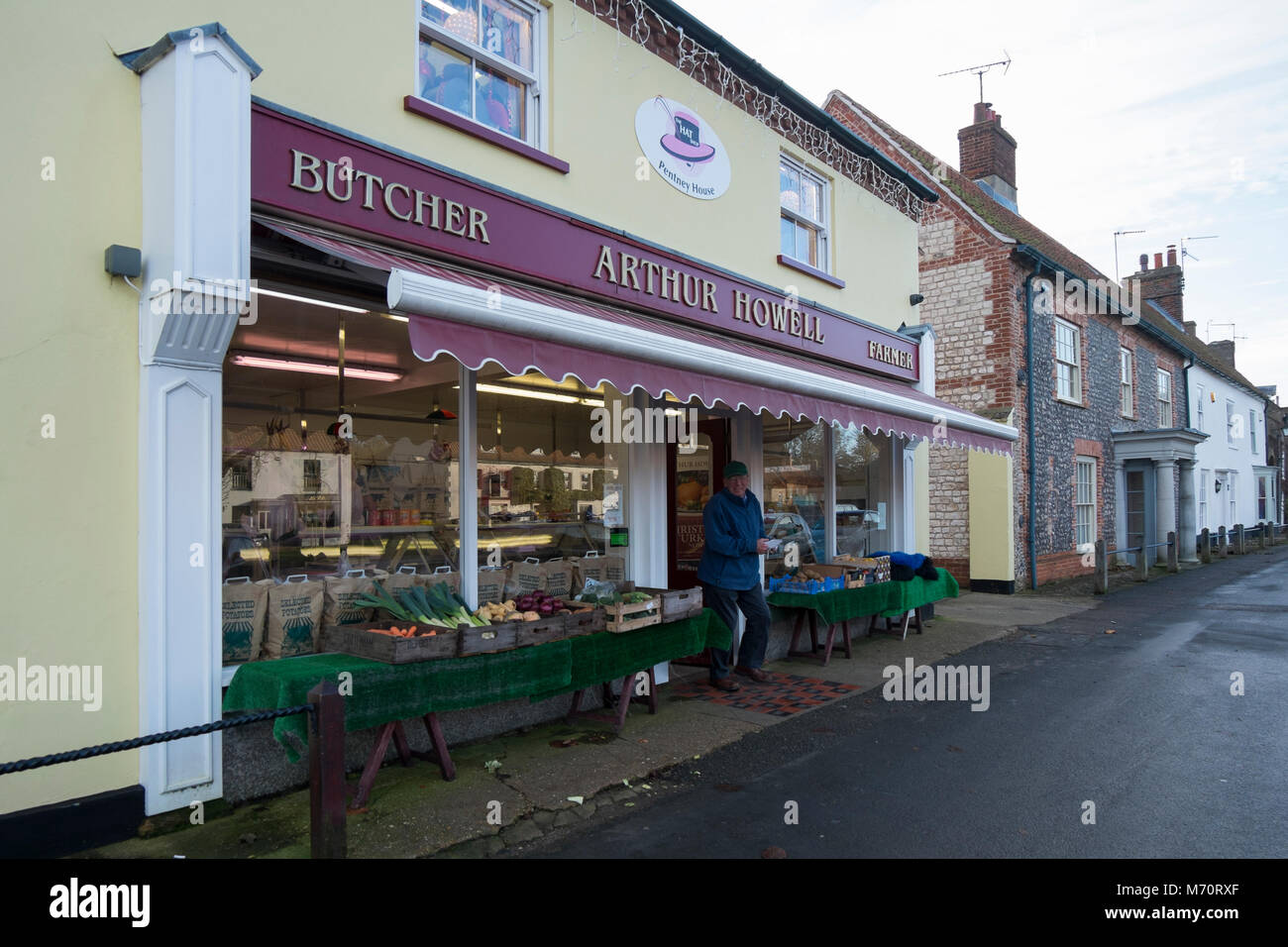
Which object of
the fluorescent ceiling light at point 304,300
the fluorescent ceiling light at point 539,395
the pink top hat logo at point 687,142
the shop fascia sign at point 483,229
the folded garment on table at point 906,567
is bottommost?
the folded garment on table at point 906,567

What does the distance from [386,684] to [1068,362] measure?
16.9m

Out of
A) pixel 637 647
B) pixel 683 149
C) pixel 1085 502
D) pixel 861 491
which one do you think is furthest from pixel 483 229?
pixel 1085 502

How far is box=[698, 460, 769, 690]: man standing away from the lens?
7062 millimetres

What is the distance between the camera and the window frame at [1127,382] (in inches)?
783

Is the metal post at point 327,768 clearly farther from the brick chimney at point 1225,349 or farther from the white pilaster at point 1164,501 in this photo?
the brick chimney at point 1225,349

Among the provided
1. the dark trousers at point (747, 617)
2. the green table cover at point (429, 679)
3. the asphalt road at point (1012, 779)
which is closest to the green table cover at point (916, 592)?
the asphalt road at point (1012, 779)

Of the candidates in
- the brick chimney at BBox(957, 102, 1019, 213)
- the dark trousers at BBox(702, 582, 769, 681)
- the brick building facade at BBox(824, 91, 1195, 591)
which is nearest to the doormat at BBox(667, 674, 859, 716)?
the dark trousers at BBox(702, 582, 769, 681)

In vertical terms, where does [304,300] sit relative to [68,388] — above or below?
above

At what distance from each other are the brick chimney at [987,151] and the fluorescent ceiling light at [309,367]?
1694cm

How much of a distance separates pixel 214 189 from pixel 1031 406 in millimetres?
14734

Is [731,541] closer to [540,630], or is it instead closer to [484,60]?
[540,630]

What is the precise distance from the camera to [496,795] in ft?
14.9

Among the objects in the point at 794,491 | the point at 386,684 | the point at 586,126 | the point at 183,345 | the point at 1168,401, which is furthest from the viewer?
the point at 1168,401

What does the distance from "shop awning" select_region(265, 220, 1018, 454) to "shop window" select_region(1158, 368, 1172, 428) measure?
19295 millimetres
